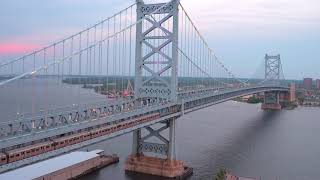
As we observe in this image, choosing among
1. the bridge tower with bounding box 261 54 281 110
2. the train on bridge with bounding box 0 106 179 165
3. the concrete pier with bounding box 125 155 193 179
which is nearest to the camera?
the train on bridge with bounding box 0 106 179 165

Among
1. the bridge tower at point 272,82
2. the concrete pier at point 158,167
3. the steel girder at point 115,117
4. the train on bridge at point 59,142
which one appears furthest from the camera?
the bridge tower at point 272,82

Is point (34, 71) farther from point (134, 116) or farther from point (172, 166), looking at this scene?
point (172, 166)

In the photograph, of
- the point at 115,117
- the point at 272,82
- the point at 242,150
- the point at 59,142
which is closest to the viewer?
the point at 59,142

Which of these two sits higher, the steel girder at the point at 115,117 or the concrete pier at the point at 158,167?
the steel girder at the point at 115,117

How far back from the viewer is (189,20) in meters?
25.2

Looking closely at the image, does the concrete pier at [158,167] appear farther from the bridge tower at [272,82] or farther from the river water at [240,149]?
the bridge tower at [272,82]

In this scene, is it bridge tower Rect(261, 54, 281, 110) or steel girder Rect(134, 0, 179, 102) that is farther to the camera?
bridge tower Rect(261, 54, 281, 110)

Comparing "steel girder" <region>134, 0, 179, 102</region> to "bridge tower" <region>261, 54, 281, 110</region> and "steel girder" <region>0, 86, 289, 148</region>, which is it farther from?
"bridge tower" <region>261, 54, 281, 110</region>

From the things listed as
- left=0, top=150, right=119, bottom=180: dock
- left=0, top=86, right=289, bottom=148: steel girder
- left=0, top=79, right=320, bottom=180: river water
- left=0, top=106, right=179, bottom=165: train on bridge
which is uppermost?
left=0, top=86, right=289, bottom=148: steel girder

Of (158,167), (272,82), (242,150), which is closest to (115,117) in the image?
(158,167)

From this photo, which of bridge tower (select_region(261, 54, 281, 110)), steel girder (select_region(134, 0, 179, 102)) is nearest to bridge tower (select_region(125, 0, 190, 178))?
steel girder (select_region(134, 0, 179, 102))

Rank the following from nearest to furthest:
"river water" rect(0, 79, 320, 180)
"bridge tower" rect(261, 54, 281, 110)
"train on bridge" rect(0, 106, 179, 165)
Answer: "train on bridge" rect(0, 106, 179, 165)
"river water" rect(0, 79, 320, 180)
"bridge tower" rect(261, 54, 281, 110)

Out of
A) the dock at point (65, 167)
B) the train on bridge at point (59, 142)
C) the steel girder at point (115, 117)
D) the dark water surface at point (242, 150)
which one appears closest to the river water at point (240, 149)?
the dark water surface at point (242, 150)

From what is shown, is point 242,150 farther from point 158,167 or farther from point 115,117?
point 115,117
